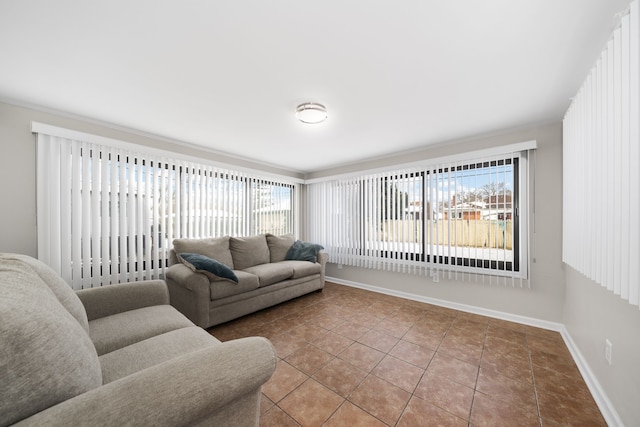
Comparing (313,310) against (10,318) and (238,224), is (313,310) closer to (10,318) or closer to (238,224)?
(238,224)

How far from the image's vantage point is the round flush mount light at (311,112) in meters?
2.25

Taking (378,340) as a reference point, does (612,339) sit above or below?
above

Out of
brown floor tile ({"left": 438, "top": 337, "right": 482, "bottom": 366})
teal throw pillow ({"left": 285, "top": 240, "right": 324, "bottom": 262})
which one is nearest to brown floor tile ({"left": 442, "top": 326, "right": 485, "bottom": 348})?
brown floor tile ({"left": 438, "top": 337, "right": 482, "bottom": 366})

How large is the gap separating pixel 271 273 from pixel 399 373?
1.92m

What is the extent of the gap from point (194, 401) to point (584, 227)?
2.56 m

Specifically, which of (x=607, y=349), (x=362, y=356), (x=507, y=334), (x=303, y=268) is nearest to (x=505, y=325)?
(x=507, y=334)

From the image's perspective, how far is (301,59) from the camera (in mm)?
1663

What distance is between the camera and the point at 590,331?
1.86m

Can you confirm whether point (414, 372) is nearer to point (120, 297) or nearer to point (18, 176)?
point (120, 297)

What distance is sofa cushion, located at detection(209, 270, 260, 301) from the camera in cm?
263

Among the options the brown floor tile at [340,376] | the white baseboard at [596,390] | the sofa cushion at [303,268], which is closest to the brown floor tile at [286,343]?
the brown floor tile at [340,376]

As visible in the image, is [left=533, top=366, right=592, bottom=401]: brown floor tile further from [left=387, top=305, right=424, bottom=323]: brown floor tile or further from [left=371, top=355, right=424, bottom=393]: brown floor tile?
[left=387, top=305, right=424, bottom=323]: brown floor tile

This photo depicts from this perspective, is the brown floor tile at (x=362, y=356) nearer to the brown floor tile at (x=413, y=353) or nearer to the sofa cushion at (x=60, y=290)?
the brown floor tile at (x=413, y=353)

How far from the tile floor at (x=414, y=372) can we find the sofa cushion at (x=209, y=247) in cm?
92
